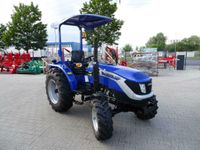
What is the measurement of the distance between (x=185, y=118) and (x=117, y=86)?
2.07m

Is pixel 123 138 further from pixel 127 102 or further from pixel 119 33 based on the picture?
pixel 119 33

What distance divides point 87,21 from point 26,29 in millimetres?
18073

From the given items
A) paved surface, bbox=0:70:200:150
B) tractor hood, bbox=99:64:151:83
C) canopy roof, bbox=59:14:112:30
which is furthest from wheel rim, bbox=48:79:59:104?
tractor hood, bbox=99:64:151:83

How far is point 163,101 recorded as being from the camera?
570 centimetres

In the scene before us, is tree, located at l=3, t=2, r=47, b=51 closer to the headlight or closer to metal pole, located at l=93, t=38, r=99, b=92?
metal pole, located at l=93, t=38, r=99, b=92

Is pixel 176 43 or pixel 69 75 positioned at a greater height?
pixel 176 43

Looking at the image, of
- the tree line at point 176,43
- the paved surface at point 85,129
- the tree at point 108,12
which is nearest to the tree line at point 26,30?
the tree at point 108,12

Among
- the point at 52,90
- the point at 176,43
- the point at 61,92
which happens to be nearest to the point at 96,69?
the point at 61,92

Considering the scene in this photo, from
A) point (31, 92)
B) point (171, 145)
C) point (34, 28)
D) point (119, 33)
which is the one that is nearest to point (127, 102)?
point (171, 145)

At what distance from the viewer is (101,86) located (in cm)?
380

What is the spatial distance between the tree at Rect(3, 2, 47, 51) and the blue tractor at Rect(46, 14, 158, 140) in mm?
17666

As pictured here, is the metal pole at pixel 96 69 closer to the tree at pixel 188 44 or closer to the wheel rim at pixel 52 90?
the wheel rim at pixel 52 90

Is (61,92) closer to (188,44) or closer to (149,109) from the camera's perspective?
(149,109)

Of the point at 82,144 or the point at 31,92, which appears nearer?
the point at 82,144
